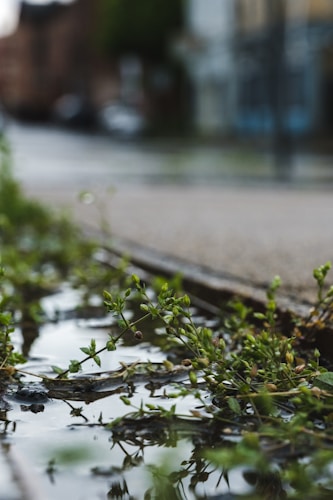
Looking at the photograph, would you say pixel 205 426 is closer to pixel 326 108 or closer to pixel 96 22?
pixel 326 108

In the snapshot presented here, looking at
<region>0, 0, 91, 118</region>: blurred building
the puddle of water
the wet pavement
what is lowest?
<region>0, 0, 91, 118</region>: blurred building

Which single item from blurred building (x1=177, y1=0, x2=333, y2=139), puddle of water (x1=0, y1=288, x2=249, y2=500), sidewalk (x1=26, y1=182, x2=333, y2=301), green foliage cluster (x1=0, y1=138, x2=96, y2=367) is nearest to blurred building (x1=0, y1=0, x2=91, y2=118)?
blurred building (x1=177, y1=0, x2=333, y2=139)

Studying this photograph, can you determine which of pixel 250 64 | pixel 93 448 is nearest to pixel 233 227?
pixel 93 448

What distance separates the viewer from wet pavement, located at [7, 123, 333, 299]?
430 centimetres

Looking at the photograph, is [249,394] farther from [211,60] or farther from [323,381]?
[211,60]

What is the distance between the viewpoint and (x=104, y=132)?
44.0 metres

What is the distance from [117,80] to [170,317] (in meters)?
64.2

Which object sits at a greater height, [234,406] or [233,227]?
[234,406]

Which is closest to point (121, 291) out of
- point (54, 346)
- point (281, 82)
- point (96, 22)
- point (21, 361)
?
point (54, 346)

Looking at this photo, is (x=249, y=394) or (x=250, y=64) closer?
(x=249, y=394)

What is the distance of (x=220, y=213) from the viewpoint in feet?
23.0

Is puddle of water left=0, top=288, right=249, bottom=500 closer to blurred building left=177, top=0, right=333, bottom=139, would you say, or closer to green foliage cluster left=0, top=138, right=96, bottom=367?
green foliage cluster left=0, top=138, right=96, bottom=367

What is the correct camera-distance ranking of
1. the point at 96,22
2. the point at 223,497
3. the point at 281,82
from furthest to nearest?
the point at 96,22 → the point at 281,82 → the point at 223,497

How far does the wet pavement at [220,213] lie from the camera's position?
4.30 m
